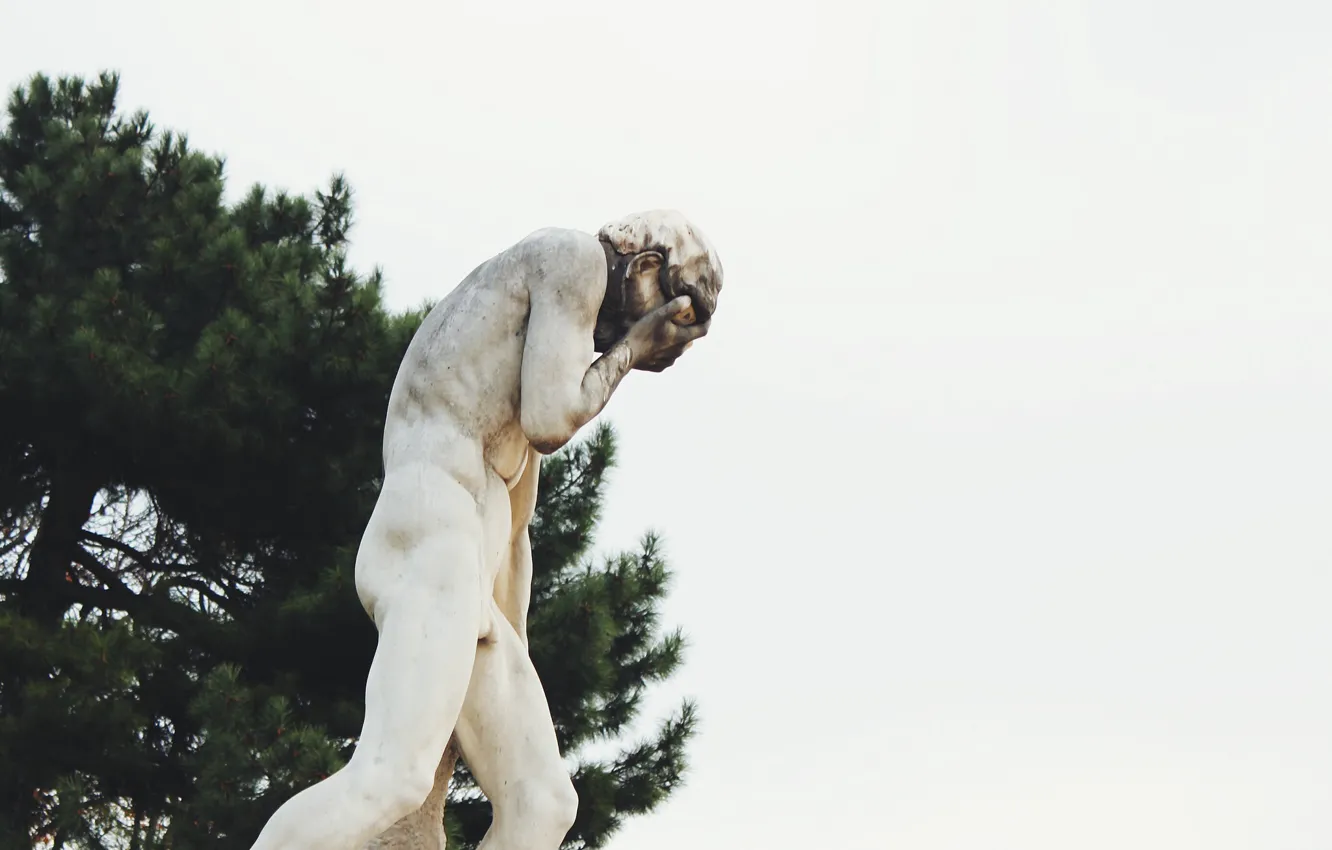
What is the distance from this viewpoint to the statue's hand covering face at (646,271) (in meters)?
4.64

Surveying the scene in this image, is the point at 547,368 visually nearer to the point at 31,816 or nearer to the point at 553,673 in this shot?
the point at 553,673

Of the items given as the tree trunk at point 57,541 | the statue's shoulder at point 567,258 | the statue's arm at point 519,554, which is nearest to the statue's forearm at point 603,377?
the statue's shoulder at point 567,258

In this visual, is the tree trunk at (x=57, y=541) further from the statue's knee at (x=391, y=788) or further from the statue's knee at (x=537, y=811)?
the statue's knee at (x=391, y=788)

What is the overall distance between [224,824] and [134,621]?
1596 millimetres

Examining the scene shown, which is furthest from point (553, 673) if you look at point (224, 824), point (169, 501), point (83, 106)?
point (83, 106)

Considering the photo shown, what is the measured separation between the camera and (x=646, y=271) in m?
4.66

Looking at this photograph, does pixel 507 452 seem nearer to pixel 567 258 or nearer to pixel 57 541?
pixel 567 258

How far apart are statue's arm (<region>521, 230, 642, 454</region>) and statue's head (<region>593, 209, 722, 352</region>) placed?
0.09 meters

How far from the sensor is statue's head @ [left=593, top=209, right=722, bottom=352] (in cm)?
464

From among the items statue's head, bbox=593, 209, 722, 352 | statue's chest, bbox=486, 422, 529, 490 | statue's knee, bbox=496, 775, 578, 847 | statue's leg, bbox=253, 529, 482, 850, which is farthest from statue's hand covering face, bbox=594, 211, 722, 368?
statue's knee, bbox=496, 775, 578, 847

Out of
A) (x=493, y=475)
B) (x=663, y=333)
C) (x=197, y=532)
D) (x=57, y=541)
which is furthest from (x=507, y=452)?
(x=57, y=541)

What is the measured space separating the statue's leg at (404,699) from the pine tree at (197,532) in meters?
3.83

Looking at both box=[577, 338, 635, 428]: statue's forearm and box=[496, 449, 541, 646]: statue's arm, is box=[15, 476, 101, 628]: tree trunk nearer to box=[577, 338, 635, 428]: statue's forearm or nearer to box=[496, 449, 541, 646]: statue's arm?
box=[496, 449, 541, 646]: statue's arm

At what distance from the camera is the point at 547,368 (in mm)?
4387
